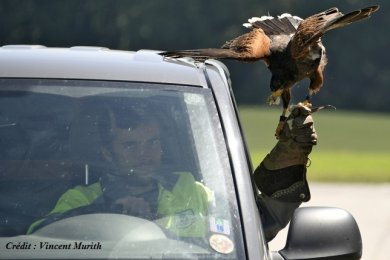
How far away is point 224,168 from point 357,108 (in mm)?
27186

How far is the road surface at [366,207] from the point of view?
9242 millimetres

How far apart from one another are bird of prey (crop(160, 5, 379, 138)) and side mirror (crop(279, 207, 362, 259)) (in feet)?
2.13

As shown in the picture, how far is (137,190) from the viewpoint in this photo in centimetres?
333

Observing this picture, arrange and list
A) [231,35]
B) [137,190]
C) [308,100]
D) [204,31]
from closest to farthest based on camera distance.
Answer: [137,190] < [308,100] < [231,35] < [204,31]

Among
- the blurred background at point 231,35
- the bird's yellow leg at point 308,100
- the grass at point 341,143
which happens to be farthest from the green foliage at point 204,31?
the bird's yellow leg at point 308,100

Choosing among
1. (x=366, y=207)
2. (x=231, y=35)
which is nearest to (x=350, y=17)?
(x=366, y=207)

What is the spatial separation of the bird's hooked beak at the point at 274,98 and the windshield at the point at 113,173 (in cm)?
79

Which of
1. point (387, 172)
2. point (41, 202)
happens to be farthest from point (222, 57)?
point (387, 172)

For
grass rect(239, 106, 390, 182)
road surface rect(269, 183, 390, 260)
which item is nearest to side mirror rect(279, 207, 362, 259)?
road surface rect(269, 183, 390, 260)

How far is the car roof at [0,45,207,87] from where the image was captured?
3584 millimetres

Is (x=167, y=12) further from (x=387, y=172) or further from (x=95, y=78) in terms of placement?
(x=95, y=78)

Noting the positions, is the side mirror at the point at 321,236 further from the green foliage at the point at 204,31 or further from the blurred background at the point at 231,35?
the green foliage at the point at 204,31

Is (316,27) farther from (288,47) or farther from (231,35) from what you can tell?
(231,35)

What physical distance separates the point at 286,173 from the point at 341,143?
59.3 ft
